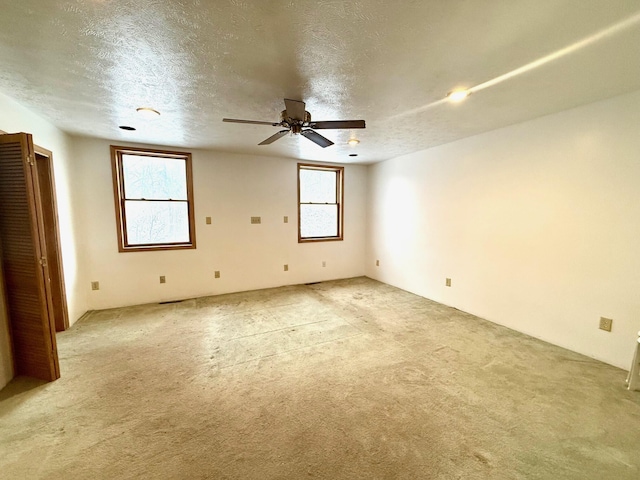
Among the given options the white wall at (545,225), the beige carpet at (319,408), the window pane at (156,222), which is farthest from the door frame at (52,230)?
the white wall at (545,225)

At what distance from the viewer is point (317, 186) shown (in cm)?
527

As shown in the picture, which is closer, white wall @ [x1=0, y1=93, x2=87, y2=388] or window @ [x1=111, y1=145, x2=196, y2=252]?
white wall @ [x1=0, y1=93, x2=87, y2=388]

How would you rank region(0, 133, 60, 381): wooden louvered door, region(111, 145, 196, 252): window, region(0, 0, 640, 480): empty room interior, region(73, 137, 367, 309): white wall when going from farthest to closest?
1. region(111, 145, 196, 252): window
2. region(73, 137, 367, 309): white wall
3. region(0, 133, 60, 381): wooden louvered door
4. region(0, 0, 640, 480): empty room interior

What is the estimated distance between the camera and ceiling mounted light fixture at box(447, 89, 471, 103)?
217 centimetres

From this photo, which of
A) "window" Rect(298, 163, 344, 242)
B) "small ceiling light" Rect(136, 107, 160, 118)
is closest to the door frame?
"small ceiling light" Rect(136, 107, 160, 118)

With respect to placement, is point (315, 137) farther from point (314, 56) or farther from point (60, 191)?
point (60, 191)

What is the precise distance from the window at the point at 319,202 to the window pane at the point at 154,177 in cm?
197

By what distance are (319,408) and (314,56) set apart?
7.65 ft

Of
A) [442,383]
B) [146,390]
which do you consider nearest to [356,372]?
[442,383]

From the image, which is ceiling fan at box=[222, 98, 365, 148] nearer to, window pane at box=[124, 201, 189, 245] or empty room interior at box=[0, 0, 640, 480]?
empty room interior at box=[0, 0, 640, 480]

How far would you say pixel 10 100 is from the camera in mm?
2299

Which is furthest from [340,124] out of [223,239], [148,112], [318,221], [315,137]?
[318,221]

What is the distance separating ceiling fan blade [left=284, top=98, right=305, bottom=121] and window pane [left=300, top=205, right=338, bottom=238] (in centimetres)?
292

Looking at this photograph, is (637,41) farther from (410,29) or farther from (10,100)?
(10,100)
